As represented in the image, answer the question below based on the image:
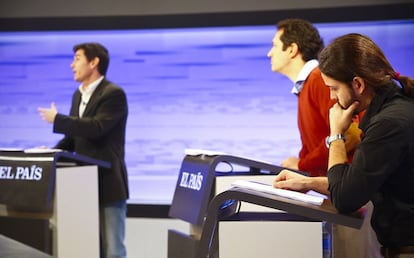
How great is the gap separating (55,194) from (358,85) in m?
2.38

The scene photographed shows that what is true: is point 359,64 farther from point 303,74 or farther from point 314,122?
point 303,74

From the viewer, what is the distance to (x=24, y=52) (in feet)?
20.7

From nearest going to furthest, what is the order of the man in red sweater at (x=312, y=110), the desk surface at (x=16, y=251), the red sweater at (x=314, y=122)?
the desk surface at (x=16, y=251)
the man in red sweater at (x=312, y=110)
the red sweater at (x=314, y=122)

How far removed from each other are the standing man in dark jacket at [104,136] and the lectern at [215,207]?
862mm

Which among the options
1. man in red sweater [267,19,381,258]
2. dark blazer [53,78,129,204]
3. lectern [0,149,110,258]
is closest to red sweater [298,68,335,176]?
man in red sweater [267,19,381,258]

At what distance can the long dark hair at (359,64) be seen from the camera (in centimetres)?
210

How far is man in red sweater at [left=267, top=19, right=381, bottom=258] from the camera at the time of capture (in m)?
2.73

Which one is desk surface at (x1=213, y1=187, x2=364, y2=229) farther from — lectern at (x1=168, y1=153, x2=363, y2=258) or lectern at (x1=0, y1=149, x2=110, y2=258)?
lectern at (x1=0, y1=149, x2=110, y2=258)

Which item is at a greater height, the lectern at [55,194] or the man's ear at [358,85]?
the man's ear at [358,85]

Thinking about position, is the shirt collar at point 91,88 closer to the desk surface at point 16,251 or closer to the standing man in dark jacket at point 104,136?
the standing man in dark jacket at point 104,136

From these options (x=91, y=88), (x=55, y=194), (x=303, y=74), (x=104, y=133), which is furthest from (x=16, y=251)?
(x=91, y=88)

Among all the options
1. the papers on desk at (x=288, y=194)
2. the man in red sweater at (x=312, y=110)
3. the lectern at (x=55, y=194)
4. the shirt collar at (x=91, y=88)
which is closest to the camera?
the papers on desk at (x=288, y=194)

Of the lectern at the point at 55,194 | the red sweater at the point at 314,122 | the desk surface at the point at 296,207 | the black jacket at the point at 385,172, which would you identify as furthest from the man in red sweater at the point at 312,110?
the lectern at the point at 55,194

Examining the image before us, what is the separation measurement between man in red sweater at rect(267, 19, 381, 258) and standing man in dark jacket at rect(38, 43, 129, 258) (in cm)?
137
